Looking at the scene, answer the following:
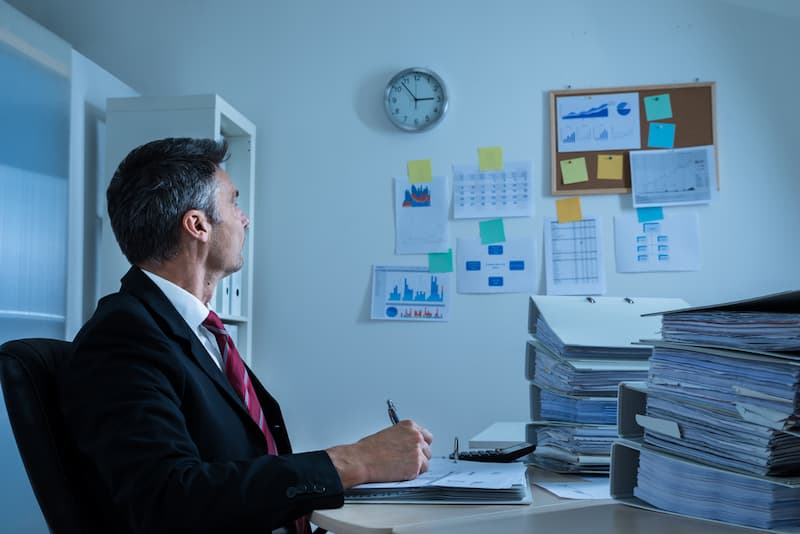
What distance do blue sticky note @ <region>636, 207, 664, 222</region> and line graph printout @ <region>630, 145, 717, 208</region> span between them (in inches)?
0.8

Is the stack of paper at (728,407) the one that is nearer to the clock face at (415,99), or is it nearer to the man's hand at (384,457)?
the man's hand at (384,457)

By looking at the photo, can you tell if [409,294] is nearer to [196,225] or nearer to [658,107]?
[658,107]

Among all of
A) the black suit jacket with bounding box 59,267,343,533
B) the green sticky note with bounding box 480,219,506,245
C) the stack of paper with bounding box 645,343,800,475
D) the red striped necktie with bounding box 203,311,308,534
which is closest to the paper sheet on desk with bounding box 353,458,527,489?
the black suit jacket with bounding box 59,267,343,533

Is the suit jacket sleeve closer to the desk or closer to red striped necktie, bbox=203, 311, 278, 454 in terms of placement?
the desk

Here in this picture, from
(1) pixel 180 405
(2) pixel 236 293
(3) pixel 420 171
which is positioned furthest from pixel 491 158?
(1) pixel 180 405

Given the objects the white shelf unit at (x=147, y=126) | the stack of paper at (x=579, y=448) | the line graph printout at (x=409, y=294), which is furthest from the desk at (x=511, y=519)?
the line graph printout at (x=409, y=294)

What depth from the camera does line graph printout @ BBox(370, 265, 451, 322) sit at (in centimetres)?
310

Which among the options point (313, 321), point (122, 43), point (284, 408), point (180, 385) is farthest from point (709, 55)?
point (180, 385)

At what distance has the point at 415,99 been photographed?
3154mm

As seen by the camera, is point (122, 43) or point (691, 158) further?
point (122, 43)

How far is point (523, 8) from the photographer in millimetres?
3154

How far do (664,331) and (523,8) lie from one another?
2.40 meters

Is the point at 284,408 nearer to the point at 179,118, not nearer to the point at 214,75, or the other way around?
the point at 179,118

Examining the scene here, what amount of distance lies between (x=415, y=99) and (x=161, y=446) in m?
2.33
